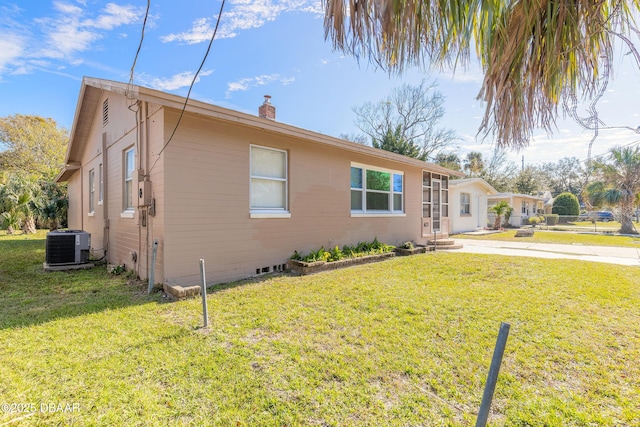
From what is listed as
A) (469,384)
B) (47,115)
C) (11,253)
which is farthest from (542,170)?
(47,115)

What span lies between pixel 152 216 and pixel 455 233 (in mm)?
16636

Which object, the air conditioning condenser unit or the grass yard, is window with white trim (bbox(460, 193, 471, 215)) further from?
the air conditioning condenser unit

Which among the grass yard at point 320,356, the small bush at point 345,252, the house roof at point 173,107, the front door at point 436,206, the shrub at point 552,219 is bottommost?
the grass yard at point 320,356

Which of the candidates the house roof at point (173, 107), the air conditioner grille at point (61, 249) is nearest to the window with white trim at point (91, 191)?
the house roof at point (173, 107)

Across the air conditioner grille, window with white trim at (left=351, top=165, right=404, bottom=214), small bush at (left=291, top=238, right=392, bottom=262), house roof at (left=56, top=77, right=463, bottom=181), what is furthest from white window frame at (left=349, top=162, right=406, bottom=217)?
the air conditioner grille

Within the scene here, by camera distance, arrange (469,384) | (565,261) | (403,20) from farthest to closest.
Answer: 1. (565,261)
2. (469,384)
3. (403,20)

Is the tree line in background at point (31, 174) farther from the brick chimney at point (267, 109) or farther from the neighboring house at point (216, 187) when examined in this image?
the brick chimney at point (267, 109)

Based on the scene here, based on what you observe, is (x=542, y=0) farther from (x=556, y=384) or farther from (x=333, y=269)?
(x=333, y=269)

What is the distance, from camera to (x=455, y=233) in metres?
17.6

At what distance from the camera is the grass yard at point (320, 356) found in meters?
2.17

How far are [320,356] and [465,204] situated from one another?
1875 centimetres

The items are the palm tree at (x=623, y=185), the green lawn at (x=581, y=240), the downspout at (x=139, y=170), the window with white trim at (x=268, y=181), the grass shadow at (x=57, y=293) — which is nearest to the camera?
the grass shadow at (x=57, y=293)

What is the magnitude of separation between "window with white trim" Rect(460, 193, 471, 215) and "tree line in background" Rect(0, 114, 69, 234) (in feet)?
79.1

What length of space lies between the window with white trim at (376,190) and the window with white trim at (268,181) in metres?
2.64
